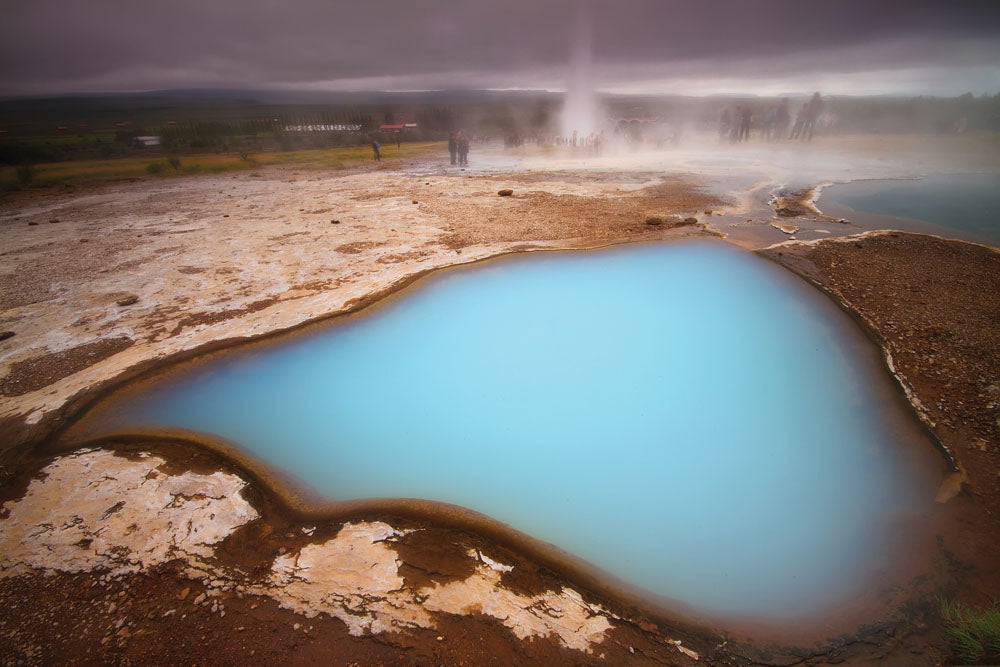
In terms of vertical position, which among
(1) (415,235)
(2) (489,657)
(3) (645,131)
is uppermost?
(3) (645,131)

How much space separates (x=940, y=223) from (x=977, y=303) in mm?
5770

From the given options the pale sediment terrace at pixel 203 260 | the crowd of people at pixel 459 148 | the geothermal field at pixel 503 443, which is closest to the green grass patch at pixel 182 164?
the crowd of people at pixel 459 148

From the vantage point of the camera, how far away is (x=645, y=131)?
27.9m

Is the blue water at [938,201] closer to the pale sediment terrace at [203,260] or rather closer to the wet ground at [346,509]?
the wet ground at [346,509]

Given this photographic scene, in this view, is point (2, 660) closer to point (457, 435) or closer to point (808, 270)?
point (457, 435)

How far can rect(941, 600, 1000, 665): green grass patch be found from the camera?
208cm

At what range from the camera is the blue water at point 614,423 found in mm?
2930

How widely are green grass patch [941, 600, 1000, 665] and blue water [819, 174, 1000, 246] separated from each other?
909 cm

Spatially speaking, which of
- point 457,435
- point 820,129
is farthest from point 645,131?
point 457,435

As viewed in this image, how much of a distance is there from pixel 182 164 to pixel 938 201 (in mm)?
28082

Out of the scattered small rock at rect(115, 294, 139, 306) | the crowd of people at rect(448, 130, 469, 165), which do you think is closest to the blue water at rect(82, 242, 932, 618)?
the scattered small rock at rect(115, 294, 139, 306)

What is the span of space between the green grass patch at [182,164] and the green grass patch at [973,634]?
1998cm

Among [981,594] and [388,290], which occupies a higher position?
[388,290]

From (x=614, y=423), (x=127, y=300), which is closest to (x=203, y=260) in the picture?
(x=127, y=300)
